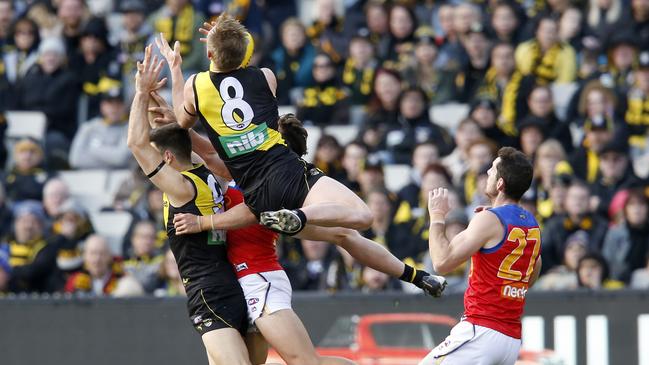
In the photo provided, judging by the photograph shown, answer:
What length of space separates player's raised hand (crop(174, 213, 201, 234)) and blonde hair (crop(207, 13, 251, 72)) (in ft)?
3.28

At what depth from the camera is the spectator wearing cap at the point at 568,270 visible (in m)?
13.2

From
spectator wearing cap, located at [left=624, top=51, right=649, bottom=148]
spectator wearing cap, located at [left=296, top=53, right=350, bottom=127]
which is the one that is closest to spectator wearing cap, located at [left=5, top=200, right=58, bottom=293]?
spectator wearing cap, located at [left=296, top=53, right=350, bottom=127]

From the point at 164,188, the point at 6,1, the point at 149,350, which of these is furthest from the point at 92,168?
the point at 164,188

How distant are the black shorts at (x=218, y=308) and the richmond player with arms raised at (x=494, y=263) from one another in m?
1.33

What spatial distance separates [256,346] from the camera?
945 centimetres

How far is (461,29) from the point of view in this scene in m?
16.1

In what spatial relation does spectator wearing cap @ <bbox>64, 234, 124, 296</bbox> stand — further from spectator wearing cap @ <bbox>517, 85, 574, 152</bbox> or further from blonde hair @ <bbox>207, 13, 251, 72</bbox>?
blonde hair @ <bbox>207, 13, 251, 72</bbox>

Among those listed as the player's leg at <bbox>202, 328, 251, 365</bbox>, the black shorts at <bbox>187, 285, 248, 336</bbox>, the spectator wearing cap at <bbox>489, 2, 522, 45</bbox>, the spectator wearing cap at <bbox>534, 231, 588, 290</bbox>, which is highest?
the spectator wearing cap at <bbox>489, 2, 522, 45</bbox>

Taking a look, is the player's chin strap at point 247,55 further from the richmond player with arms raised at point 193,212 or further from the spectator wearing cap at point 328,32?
the spectator wearing cap at point 328,32

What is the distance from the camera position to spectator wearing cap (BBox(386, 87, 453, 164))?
15203 millimetres

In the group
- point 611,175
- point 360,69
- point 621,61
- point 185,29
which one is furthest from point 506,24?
point 185,29

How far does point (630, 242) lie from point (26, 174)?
699 centimetres

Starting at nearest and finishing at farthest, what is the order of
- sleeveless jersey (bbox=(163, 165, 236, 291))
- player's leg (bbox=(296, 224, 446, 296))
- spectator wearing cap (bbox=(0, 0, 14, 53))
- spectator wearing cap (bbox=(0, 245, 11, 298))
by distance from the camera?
sleeveless jersey (bbox=(163, 165, 236, 291)), player's leg (bbox=(296, 224, 446, 296)), spectator wearing cap (bbox=(0, 245, 11, 298)), spectator wearing cap (bbox=(0, 0, 14, 53))

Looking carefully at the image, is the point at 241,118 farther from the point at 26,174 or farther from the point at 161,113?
the point at 26,174
